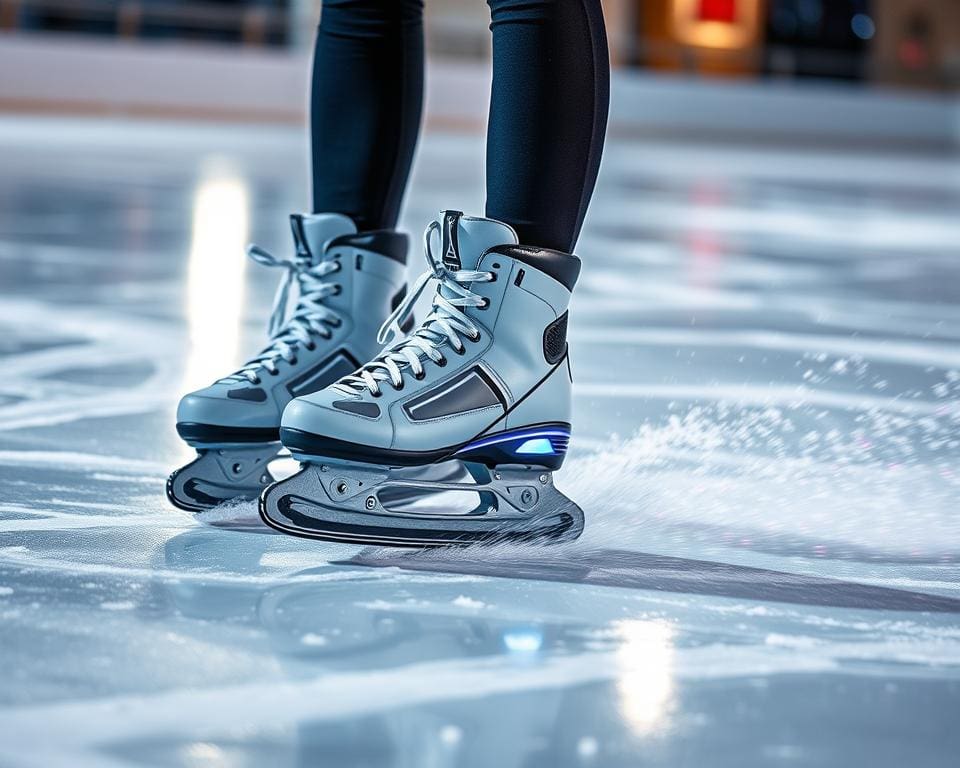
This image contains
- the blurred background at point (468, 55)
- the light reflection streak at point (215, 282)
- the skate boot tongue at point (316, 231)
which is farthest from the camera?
the blurred background at point (468, 55)

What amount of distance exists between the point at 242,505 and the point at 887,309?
1.48 m

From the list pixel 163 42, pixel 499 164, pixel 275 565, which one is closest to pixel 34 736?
pixel 275 565

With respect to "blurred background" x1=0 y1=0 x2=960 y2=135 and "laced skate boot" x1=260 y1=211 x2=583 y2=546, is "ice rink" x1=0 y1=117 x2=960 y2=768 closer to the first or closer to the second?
"laced skate boot" x1=260 y1=211 x2=583 y2=546

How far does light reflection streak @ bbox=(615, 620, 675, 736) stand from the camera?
0.64m

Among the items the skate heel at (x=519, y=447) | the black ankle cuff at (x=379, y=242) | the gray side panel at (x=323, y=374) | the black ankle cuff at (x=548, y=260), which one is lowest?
the skate heel at (x=519, y=447)

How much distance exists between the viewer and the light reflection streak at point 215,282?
159cm

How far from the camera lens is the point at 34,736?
604mm

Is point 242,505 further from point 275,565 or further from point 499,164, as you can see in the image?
point 499,164

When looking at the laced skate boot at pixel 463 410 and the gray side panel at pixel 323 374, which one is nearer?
the laced skate boot at pixel 463 410

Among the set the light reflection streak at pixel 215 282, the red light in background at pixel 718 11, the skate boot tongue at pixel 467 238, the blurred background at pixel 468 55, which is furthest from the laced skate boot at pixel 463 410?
the red light in background at pixel 718 11

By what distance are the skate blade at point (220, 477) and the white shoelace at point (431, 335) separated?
0.14 meters

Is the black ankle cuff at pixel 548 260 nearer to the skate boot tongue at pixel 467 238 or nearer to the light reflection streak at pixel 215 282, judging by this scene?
the skate boot tongue at pixel 467 238

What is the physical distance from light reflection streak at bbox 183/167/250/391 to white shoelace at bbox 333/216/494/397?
56 centimetres

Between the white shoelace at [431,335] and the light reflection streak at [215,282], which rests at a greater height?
the white shoelace at [431,335]
